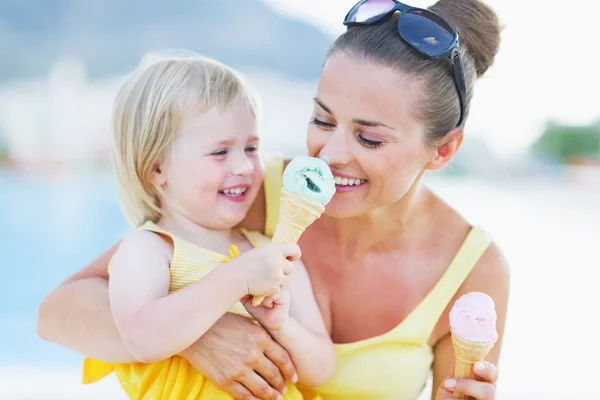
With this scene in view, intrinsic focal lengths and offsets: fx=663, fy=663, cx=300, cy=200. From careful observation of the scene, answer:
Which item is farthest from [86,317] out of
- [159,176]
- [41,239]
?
[41,239]

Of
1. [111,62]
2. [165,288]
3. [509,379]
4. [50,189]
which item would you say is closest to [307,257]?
[165,288]

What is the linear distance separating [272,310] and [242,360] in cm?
18

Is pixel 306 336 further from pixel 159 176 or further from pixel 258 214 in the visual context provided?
pixel 159 176

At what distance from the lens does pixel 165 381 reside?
73.0 inches

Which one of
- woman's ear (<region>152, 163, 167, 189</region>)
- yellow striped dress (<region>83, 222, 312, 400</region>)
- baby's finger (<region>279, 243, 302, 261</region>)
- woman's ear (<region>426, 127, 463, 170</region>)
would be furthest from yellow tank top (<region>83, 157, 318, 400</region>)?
woman's ear (<region>426, 127, 463, 170</region>)

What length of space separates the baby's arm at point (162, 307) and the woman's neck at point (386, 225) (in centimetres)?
71

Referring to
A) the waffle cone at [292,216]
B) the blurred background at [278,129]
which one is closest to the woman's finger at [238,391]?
the waffle cone at [292,216]

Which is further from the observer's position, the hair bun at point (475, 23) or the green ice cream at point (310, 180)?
the hair bun at point (475, 23)

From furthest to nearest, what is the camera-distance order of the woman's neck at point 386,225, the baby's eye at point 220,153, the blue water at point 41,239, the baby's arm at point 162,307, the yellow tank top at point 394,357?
the blue water at point 41,239, the woman's neck at point 386,225, the yellow tank top at point 394,357, the baby's eye at point 220,153, the baby's arm at point 162,307

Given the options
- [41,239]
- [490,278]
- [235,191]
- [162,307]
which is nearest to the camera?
[162,307]

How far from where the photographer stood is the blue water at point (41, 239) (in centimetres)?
627

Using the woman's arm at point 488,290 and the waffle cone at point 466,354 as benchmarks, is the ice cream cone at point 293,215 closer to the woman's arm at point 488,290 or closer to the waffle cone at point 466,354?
A: the waffle cone at point 466,354

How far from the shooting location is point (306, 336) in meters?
1.89

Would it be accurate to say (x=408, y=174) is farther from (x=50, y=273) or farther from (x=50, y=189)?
(x=50, y=189)
